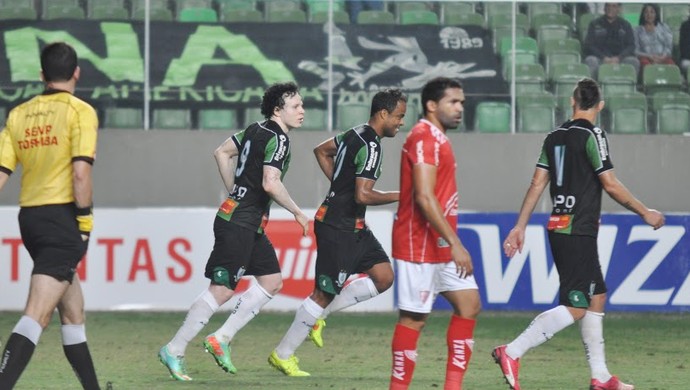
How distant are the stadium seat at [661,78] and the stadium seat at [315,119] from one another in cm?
425

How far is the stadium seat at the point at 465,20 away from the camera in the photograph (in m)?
18.8

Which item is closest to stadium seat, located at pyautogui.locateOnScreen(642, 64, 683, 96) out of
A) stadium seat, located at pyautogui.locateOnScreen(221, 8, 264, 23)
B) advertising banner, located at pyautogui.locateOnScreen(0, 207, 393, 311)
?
stadium seat, located at pyautogui.locateOnScreen(221, 8, 264, 23)

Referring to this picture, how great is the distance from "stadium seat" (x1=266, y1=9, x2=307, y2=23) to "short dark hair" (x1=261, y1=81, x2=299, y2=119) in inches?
357

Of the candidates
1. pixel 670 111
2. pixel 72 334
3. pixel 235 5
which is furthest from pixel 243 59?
pixel 72 334

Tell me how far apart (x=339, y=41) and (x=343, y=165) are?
30.3ft

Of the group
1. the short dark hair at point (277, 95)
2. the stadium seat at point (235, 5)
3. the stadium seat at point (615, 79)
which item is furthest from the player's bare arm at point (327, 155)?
the stadium seat at point (615, 79)

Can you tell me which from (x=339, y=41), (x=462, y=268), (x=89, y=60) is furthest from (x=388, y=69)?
(x=462, y=268)

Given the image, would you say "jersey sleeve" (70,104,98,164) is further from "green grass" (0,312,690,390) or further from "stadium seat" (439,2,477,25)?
"stadium seat" (439,2,477,25)

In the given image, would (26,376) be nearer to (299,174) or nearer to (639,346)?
(639,346)

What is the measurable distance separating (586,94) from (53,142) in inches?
126

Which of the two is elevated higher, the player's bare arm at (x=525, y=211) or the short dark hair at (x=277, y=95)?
the short dark hair at (x=277, y=95)

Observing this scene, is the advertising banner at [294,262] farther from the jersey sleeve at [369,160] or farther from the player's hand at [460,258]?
the player's hand at [460,258]

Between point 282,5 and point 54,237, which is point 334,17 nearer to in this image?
point 282,5

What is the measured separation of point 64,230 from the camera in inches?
274
